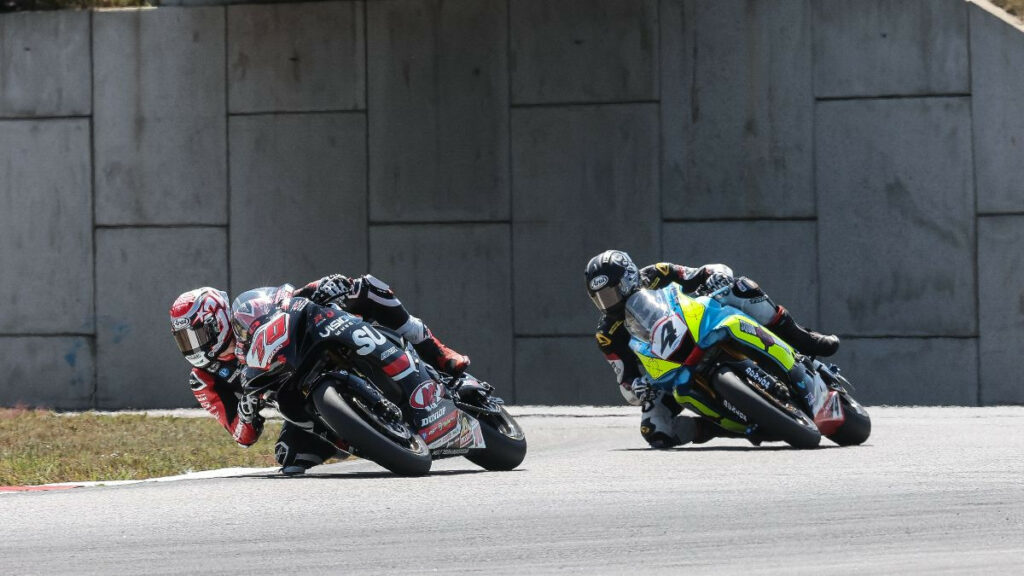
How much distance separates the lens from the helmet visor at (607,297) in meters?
11.4

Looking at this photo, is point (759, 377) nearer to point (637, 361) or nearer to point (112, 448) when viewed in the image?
point (637, 361)

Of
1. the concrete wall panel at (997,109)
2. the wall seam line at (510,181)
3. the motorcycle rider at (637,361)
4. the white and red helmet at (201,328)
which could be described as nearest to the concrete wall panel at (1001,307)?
the concrete wall panel at (997,109)

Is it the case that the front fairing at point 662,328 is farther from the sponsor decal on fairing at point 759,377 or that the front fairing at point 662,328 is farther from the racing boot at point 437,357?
the racing boot at point 437,357

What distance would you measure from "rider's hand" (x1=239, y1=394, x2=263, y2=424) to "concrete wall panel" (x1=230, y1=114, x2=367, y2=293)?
27.3 ft

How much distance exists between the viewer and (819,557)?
6.19m

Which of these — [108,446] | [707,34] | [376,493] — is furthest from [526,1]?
[376,493]

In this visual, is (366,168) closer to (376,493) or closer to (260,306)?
(260,306)

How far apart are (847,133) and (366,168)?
5398 millimetres

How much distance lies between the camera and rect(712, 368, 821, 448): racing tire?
1065cm

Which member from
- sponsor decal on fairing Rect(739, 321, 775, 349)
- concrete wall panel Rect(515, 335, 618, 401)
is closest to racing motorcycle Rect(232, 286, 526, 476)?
sponsor decal on fairing Rect(739, 321, 775, 349)

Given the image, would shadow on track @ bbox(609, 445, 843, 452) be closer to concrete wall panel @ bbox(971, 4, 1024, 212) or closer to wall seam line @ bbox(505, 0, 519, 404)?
wall seam line @ bbox(505, 0, 519, 404)

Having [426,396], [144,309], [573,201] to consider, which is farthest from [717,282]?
[144,309]

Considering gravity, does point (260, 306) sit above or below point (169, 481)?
above

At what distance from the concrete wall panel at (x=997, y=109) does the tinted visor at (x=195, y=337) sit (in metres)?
9.72
